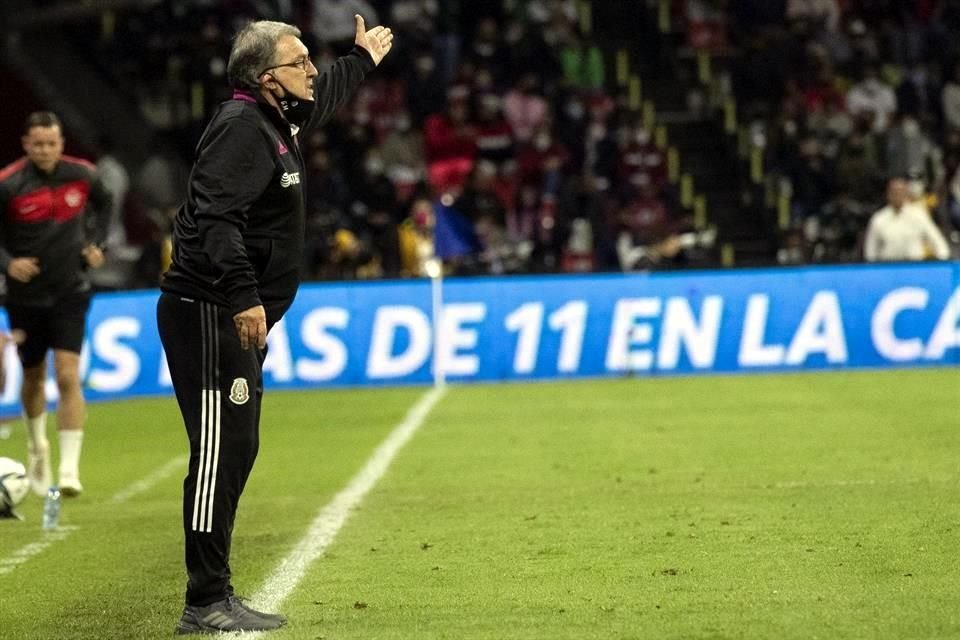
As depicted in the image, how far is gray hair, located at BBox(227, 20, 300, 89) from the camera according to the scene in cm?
689

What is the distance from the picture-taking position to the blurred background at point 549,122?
83.2 ft

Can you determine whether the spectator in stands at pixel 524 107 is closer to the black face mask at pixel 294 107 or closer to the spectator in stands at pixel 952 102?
the spectator in stands at pixel 952 102

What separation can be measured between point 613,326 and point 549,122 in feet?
22.6

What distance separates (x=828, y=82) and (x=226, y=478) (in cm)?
2273

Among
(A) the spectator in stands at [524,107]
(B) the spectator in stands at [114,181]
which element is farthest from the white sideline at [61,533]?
(A) the spectator in stands at [524,107]

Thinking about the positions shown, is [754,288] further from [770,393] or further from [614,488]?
[614,488]

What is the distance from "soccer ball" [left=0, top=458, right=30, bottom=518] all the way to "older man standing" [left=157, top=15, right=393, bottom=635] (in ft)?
8.85

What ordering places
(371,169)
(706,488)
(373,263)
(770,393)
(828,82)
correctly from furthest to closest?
(828,82) → (371,169) → (373,263) → (770,393) → (706,488)

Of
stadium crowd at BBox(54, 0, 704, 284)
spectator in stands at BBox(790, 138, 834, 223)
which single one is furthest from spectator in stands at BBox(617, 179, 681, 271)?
spectator in stands at BBox(790, 138, 834, 223)

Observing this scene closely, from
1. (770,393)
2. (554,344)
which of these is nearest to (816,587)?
(770,393)

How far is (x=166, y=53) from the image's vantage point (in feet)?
97.0

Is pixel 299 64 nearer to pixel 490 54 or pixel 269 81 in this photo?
pixel 269 81

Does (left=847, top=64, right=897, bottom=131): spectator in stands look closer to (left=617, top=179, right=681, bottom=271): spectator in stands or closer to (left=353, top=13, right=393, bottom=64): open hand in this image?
(left=617, top=179, right=681, bottom=271): spectator in stands

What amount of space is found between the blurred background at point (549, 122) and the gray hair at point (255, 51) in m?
16.7
